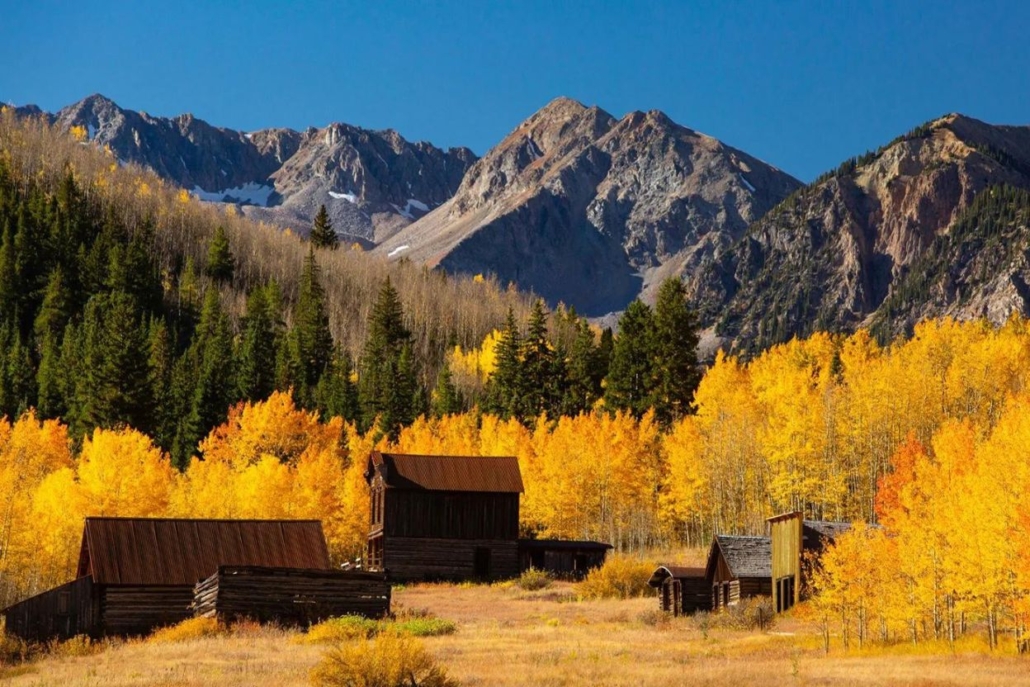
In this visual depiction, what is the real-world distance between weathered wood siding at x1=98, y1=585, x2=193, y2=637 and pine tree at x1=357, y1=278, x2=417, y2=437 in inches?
2123

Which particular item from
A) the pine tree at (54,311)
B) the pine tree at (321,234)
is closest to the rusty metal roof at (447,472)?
the pine tree at (54,311)

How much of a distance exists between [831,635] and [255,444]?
57.0m

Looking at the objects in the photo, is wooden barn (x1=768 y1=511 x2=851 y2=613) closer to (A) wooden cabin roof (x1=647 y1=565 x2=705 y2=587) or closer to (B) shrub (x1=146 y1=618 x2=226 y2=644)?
(A) wooden cabin roof (x1=647 y1=565 x2=705 y2=587)

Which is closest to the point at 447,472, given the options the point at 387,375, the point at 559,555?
the point at 559,555

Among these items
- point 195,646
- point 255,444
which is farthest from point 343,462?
point 195,646

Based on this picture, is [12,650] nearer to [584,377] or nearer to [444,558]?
[444,558]

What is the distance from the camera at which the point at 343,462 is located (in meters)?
93.1

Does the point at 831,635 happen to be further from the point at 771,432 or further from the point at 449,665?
the point at 771,432

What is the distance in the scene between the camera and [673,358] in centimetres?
9719

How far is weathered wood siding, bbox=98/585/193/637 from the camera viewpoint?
45.3 metres

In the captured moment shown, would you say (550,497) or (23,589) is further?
(550,497)

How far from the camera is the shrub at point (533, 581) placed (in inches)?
2491

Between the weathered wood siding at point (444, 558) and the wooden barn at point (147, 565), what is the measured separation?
21.1m

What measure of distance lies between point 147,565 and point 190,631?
5342 millimetres
